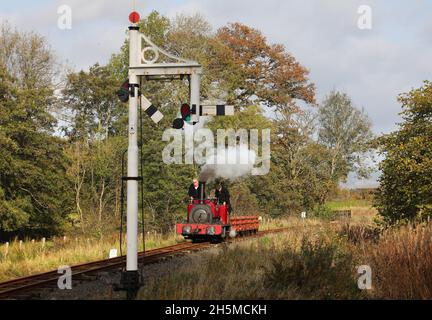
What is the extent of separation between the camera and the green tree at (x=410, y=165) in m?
14.9

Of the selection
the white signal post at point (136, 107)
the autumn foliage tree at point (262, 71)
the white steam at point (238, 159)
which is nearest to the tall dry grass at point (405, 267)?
the white signal post at point (136, 107)

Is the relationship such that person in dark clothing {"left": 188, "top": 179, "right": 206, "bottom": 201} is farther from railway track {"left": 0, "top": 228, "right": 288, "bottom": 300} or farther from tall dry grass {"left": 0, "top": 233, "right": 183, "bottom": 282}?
railway track {"left": 0, "top": 228, "right": 288, "bottom": 300}

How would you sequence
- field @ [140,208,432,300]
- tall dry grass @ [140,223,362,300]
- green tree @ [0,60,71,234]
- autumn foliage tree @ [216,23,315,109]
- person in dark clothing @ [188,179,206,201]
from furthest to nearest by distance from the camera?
autumn foliage tree @ [216,23,315,109]
green tree @ [0,60,71,234]
person in dark clothing @ [188,179,206,201]
field @ [140,208,432,300]
tall dry grass @ [140,223,362,300]

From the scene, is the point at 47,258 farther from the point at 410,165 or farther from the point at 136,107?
the point at 410,165

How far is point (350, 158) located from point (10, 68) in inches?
1201

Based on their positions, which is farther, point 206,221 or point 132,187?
point 206,221

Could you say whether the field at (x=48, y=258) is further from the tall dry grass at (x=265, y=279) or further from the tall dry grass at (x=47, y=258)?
the tall dry grass at (x=265, y=279)

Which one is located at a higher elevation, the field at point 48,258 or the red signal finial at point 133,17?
the red signal finial at point 133,17

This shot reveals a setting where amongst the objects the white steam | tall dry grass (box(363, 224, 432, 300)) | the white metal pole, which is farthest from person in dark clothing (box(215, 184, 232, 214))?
the white metal pole

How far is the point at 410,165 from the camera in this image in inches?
588

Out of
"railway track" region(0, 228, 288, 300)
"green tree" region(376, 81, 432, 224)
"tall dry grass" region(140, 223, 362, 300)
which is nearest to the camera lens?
"tall dry grass" region(140, 223, 362, 300)

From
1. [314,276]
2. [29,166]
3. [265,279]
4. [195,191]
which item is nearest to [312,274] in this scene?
[314,276]

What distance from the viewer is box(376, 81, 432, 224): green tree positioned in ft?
48.9

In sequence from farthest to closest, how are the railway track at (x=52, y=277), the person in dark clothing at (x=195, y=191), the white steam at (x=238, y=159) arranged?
the white steam at (x=238, y=159) → the person in dark clothing at (x=195, y=191) → the railway track at (x=52, y=277)
